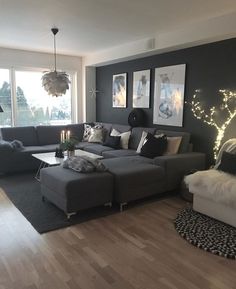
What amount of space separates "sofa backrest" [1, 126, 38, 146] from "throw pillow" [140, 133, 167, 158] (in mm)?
2614

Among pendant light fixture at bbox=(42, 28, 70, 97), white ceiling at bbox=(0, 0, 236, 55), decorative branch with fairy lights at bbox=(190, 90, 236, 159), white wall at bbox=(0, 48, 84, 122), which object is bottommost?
decorative branch with fairy lights at bbox=(190, 90, 236, 159)

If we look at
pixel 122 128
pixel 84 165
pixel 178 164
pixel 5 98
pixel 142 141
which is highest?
pixel 5 98

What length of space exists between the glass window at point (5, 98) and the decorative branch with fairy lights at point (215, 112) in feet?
13.1

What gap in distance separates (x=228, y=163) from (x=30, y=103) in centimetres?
472

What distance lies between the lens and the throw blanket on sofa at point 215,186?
114 inches

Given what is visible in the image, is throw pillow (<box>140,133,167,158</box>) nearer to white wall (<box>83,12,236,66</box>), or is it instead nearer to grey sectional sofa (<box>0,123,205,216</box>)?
grey sectional sofa (<box>0,123,205,216</box>)

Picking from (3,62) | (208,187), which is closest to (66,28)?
(3,62)

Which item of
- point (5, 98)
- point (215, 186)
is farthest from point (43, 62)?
point (215, 186)

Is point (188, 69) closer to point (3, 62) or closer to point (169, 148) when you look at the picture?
point (169, 148)

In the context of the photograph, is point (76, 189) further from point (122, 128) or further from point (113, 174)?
point (122, 128)

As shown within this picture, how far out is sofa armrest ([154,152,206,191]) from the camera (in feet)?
12.7

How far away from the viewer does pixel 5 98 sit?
5.94 meters

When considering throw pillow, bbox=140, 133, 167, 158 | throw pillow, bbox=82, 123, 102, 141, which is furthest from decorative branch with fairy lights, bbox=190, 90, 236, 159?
throw pillow, bbox=82, 123, 102, 141

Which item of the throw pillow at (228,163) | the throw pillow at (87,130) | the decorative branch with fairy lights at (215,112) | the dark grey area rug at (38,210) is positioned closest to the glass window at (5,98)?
the throw pillow at (87,130)
